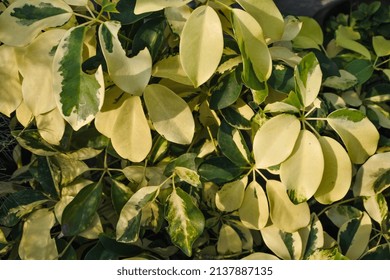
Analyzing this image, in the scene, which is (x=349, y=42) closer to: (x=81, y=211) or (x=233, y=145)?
(x=233, y=145)

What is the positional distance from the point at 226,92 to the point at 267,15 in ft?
0.44

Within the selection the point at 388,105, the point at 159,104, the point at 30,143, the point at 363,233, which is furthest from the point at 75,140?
the point at 388,105

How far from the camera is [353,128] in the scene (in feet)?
2.51

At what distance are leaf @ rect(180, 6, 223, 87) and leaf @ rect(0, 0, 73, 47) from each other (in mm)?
175

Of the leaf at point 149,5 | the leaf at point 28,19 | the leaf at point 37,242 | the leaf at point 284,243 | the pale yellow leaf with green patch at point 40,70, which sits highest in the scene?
the leaf at point 149,5

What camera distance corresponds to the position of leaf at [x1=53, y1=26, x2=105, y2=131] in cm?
69

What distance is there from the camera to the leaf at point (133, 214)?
78cm

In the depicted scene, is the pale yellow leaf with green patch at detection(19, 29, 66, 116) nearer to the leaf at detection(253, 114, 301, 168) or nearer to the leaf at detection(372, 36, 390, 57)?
the leaf at detection(253, 114, 301, 168)

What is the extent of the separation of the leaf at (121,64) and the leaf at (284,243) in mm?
348

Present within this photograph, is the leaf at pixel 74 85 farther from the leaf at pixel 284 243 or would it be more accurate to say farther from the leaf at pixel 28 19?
the leaf at pixel 284 243

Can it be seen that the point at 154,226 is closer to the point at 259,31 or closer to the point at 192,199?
the point at 192,199

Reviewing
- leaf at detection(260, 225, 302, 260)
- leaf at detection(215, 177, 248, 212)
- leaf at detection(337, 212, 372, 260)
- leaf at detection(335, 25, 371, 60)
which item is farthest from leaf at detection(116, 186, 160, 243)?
leaf at detection(335, 25, 371, 60)

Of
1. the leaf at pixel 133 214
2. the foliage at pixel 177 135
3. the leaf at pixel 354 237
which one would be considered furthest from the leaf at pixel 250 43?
the leaf at pixel 354 237

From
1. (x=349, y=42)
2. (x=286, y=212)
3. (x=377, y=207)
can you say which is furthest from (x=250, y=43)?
(x=349, y=42)
